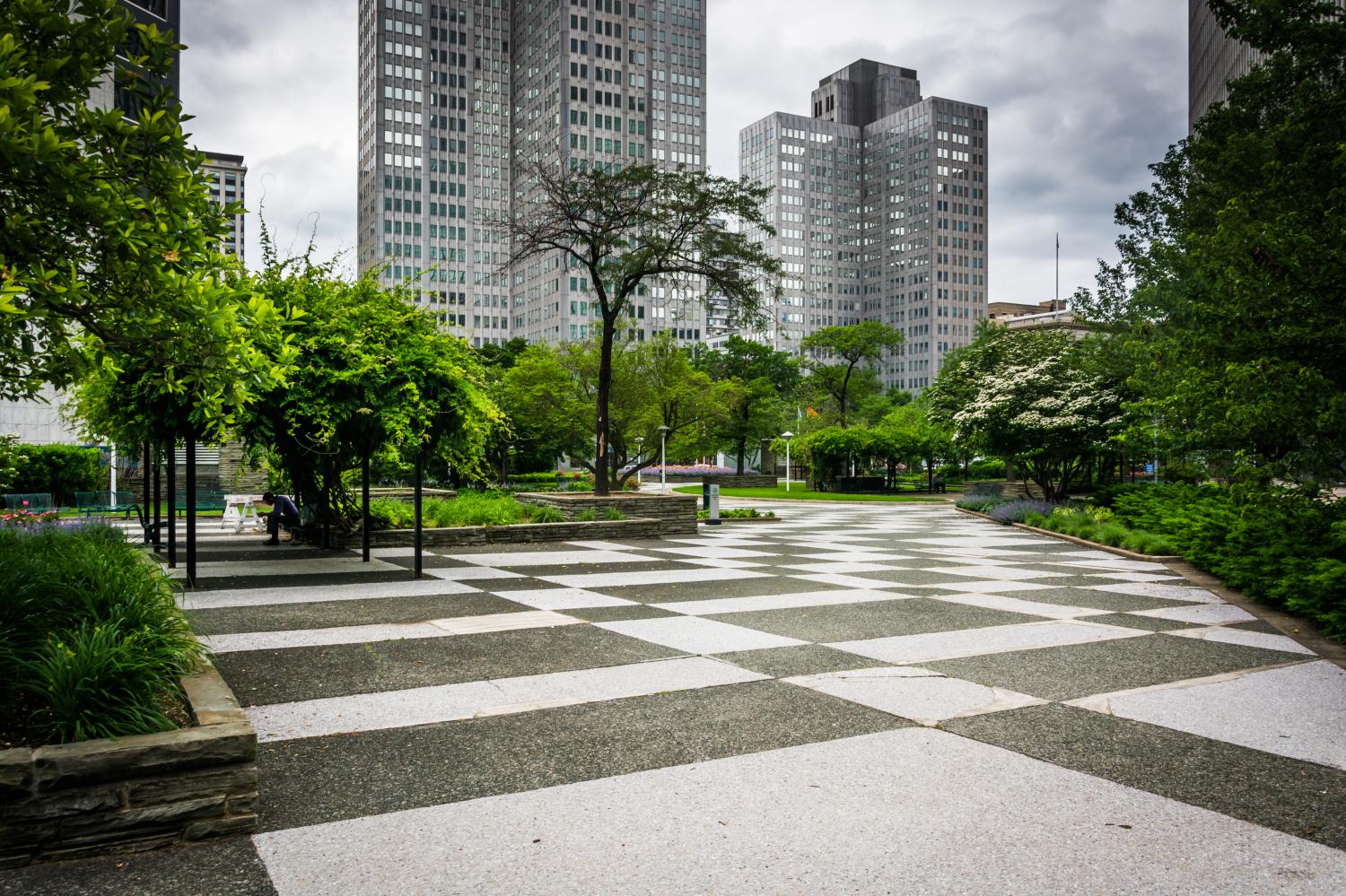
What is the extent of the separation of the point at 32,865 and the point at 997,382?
2651 cm

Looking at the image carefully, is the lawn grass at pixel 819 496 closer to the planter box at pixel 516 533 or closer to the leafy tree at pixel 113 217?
the planter box at pixel 516 533

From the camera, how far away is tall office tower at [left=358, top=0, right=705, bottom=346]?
13262 cm

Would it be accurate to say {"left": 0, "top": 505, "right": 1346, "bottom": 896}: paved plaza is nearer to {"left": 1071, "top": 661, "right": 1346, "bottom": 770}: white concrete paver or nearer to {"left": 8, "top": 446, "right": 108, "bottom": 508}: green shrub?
{"left": 1071, "top": 661, "right": 1346, "bottom": 770}: white concrete paver

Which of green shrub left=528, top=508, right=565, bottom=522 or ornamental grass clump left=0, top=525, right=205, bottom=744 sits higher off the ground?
ornamental grass clump left=0, top=525, right=205, bottom=744

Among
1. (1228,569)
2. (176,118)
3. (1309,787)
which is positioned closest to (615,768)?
(1309,787)

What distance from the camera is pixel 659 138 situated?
453ft

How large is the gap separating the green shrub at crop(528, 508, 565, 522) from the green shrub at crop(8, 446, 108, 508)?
627 inches

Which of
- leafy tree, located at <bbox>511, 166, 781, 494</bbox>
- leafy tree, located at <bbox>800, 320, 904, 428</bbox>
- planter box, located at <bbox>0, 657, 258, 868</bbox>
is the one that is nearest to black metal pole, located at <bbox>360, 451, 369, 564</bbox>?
planter box, located at <bbox>0, 657, 258, 868</bbox>

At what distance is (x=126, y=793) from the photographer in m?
3.41

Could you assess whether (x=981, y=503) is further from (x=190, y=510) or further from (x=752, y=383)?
(x=752, y=383)

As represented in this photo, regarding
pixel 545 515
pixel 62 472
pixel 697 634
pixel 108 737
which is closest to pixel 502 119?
pixel 62 472

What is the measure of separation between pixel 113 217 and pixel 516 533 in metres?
12.9

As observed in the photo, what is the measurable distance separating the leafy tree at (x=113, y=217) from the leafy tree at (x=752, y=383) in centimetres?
4095

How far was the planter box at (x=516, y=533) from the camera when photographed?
49.8 ft
